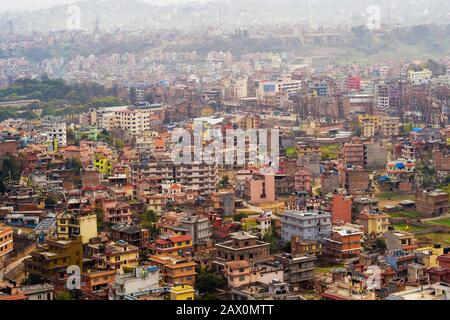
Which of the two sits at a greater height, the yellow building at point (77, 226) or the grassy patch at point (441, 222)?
the yellow building at point (77, 226)

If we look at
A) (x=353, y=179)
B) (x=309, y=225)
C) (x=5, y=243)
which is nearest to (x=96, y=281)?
(x=5, y=243)

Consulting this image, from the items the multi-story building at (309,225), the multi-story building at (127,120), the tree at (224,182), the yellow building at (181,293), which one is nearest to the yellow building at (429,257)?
the multi-story building at (309,225)

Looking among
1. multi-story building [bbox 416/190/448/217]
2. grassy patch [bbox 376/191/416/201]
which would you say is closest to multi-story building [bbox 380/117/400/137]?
grassy patch [bbox 376/191/416/201]

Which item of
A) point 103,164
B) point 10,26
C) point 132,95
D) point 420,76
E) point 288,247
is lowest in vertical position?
point 288,247

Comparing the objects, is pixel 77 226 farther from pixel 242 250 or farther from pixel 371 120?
pixel 371 120

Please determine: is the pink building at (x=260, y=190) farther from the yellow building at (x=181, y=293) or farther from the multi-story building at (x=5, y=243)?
the yellow building at (x=181, y=293)
